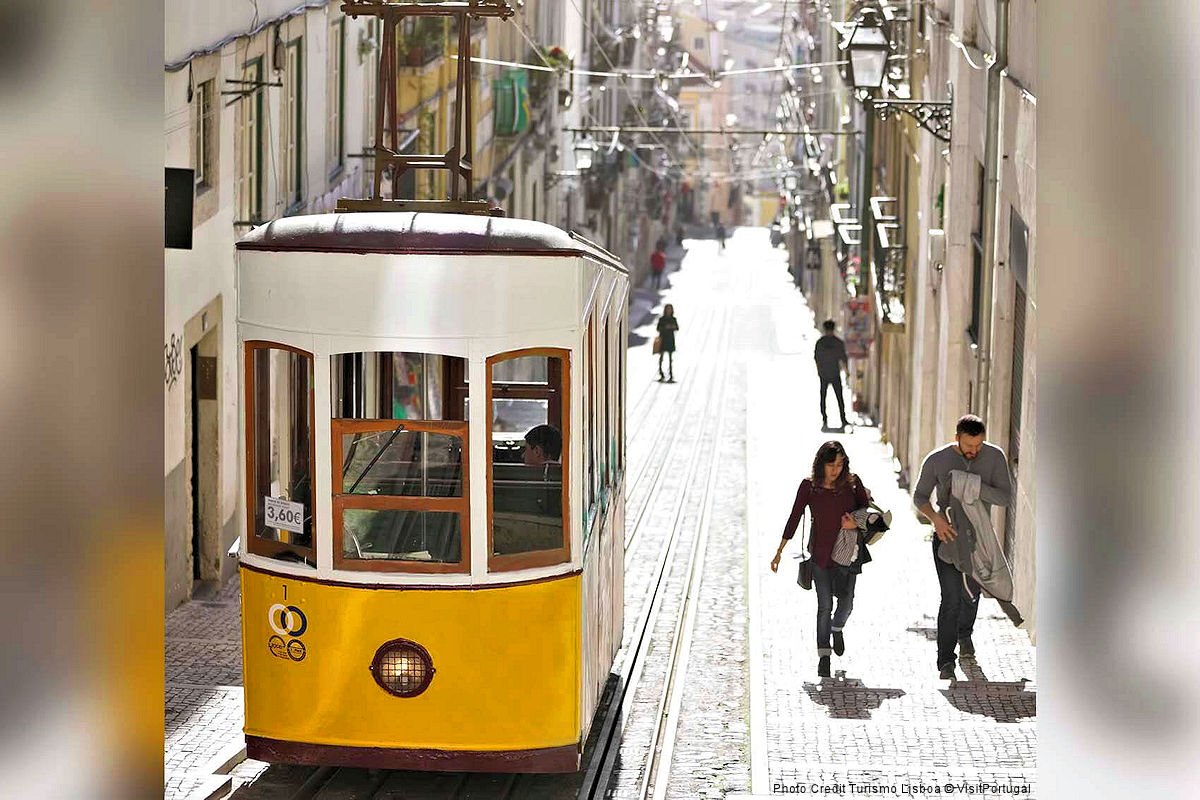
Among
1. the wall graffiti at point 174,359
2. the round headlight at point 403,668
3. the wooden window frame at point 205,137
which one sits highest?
the wooden window frame at point 205,137

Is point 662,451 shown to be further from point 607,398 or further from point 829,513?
point 607,398

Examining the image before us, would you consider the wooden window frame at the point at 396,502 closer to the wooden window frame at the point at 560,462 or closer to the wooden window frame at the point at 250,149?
the wooden window frame at the point at 560,462

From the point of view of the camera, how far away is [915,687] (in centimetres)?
951

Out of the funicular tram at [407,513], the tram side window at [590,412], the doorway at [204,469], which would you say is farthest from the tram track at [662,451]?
the funicular tram at [407,513]

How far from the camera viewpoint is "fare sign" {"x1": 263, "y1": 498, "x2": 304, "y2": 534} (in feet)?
22.7

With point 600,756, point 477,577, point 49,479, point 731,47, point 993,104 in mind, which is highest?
point 731,47

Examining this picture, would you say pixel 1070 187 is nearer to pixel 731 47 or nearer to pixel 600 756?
pixel 600 756

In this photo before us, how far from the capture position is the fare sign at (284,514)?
691 cm

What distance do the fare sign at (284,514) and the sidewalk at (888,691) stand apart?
218cm

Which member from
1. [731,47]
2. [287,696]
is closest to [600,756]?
[287,696]

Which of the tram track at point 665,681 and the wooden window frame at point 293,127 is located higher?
the wooden window frame at point 293,127

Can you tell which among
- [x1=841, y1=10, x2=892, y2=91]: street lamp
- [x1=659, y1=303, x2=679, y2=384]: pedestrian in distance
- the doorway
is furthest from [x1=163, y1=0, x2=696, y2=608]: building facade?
[x1=841, y1=10, x2=892, y2=91]: street lamp

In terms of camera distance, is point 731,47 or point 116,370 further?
point 731,47

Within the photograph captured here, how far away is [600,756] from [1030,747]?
2003 millimetres
